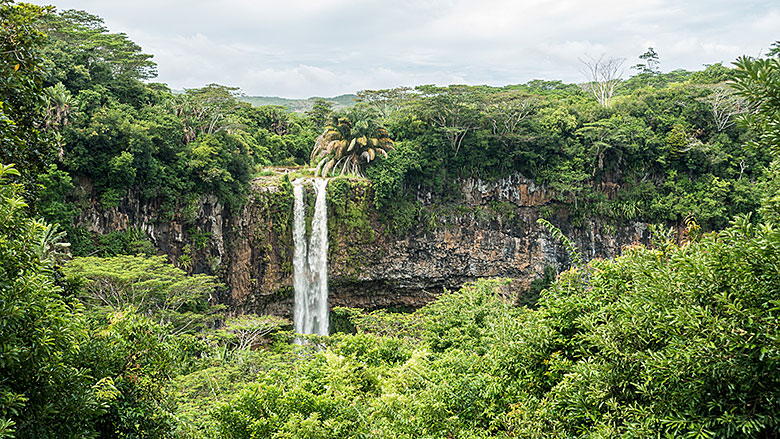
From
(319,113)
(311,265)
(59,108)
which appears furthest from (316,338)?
(319,113)

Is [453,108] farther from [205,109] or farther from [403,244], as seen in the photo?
[205,109]

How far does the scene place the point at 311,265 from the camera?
58.0 ft

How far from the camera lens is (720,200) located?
1809cm

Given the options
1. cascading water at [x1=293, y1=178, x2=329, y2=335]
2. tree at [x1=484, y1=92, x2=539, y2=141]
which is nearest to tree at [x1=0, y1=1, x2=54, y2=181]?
cascading water at [x1=293, y1=178, x2=329, y2=335]

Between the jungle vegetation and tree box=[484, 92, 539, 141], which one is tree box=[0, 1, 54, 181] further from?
tree box=[484, 92, 539, 141]

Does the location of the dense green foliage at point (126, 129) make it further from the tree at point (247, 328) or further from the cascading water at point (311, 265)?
the tree at point (247, 328)

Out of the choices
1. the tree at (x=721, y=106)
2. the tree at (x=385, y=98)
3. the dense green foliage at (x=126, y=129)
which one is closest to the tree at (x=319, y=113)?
the tree at (x=385, y=98)

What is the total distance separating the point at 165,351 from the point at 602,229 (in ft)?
63.8

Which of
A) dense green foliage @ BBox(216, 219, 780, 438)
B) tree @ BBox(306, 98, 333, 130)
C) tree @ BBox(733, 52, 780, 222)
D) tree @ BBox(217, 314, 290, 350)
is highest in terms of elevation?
tree @ BBox(306, 98, 333, 130)

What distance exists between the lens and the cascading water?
57.1 ft

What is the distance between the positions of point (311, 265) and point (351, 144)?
536cm

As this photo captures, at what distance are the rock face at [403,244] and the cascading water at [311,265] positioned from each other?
1.10 ft

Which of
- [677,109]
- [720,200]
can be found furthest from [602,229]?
[677,109]

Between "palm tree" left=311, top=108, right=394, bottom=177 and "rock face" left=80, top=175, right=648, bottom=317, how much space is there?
133 cm
